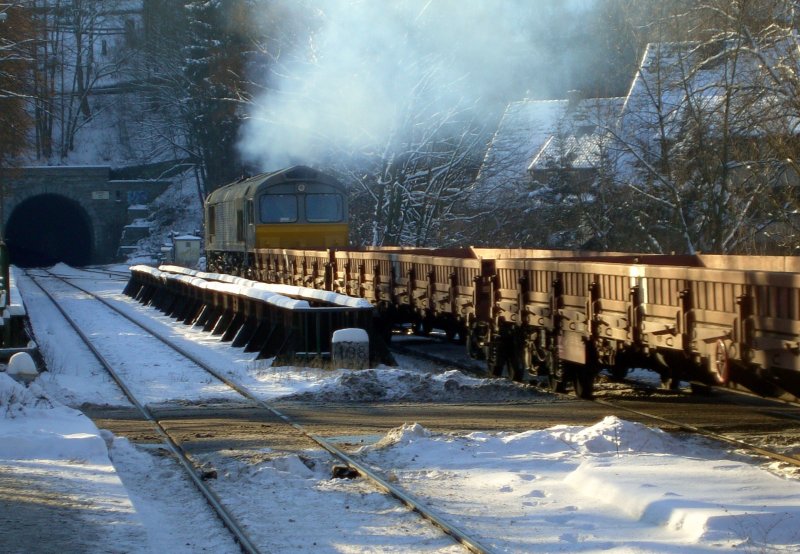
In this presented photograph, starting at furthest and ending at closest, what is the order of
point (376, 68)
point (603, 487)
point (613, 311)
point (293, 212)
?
point (376, 68), point (293, 212), point (613, 311), point (603, 487)

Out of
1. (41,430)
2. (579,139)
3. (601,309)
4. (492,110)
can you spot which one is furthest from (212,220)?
(41,430)

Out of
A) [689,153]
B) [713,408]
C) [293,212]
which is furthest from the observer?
[293,212]

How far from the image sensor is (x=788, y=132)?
20.5 meters

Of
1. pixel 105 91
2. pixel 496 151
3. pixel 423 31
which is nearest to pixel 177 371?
pixel 423 31

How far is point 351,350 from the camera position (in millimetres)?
14305

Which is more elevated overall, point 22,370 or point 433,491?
point 22,370

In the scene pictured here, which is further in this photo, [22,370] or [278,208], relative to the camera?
[278,208]

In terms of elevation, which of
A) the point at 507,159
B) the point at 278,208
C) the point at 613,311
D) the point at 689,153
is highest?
the point at 507,159

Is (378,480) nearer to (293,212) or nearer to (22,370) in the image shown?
(22,370)

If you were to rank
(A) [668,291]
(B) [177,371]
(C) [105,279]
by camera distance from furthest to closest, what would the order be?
1. (C) [105,279]
2. (B) [177,371]
3. (A) [668,291]

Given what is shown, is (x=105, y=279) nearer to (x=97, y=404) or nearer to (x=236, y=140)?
(x=236, y=140)

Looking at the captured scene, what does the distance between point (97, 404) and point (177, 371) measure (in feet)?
9.24

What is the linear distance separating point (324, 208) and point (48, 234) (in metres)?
42.0

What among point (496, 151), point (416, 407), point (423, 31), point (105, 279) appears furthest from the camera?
point (105, 279)
